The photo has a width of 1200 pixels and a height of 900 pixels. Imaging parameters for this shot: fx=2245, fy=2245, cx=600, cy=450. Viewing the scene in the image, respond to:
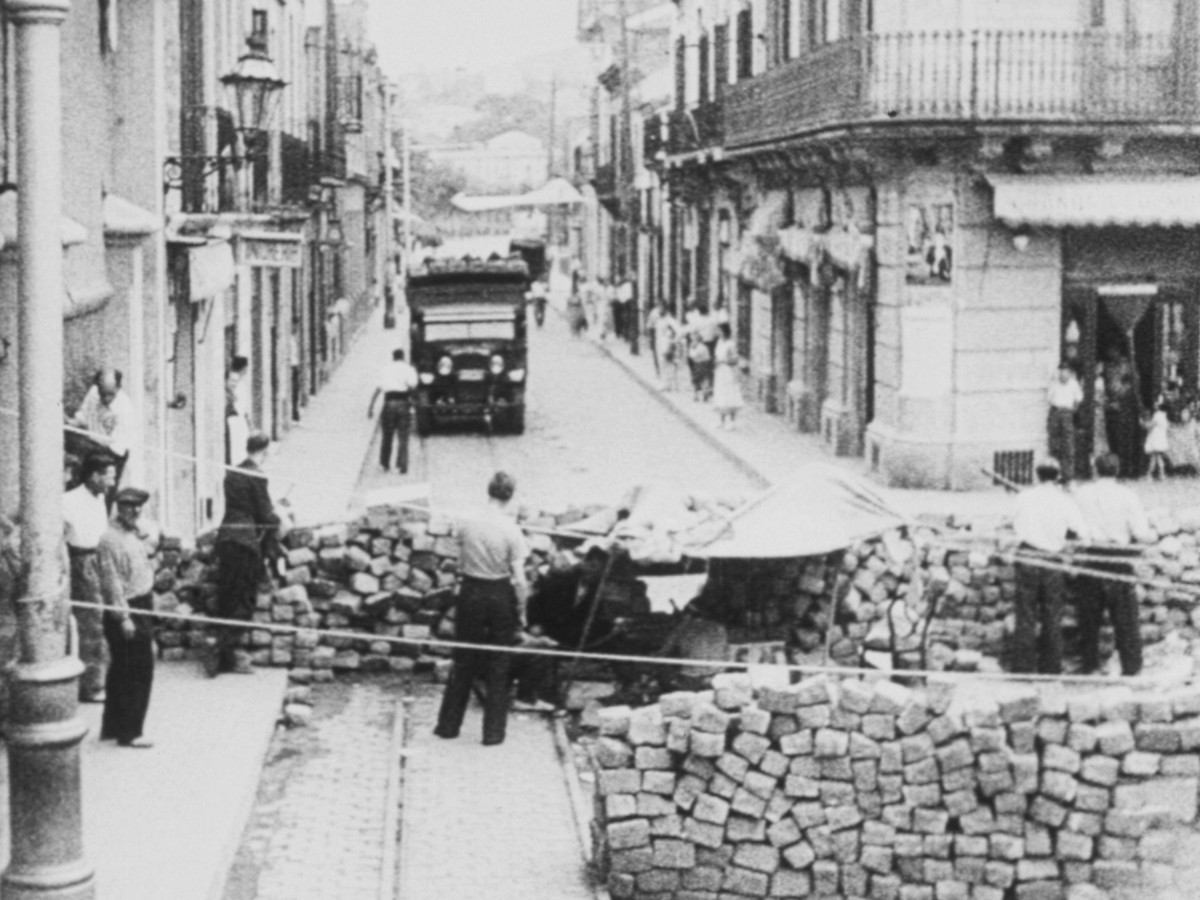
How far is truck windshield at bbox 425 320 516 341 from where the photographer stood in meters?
33.5

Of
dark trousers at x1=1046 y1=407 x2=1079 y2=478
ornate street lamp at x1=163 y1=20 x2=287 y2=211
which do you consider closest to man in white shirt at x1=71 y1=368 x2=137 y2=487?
ornate street lamp at x1=163 y1=20 x2=287 y2=211

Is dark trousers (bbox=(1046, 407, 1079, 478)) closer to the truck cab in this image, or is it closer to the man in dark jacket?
the truck cab

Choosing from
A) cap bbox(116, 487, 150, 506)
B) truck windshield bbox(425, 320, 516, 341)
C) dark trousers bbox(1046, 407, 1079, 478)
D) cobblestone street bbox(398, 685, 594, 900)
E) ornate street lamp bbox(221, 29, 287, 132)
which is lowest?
cobblestone street bbox(398, 685, 594, 900)

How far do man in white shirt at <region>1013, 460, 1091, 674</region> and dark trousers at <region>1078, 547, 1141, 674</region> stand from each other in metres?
0.25

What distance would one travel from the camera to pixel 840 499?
14609mm

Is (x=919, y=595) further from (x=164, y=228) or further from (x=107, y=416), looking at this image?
(x=164, y=228)

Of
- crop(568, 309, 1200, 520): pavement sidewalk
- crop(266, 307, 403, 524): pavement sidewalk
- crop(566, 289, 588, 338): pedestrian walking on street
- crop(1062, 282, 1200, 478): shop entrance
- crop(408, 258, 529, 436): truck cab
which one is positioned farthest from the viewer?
crop(566, 289, 588, 338): pedestrian walking on street

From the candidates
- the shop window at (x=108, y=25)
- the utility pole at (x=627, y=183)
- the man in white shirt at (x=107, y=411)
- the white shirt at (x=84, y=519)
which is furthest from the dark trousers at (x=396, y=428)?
the utility pole at (x=627, y=183)

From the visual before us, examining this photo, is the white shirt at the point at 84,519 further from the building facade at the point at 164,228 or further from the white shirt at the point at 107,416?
the white shirt at the point at 107,416

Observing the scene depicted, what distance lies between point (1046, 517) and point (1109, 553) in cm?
63

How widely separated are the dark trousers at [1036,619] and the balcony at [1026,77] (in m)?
10.9

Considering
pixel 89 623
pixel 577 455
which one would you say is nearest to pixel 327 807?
pixel 89 623

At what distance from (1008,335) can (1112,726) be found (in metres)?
15.2

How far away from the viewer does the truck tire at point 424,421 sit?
110ft
